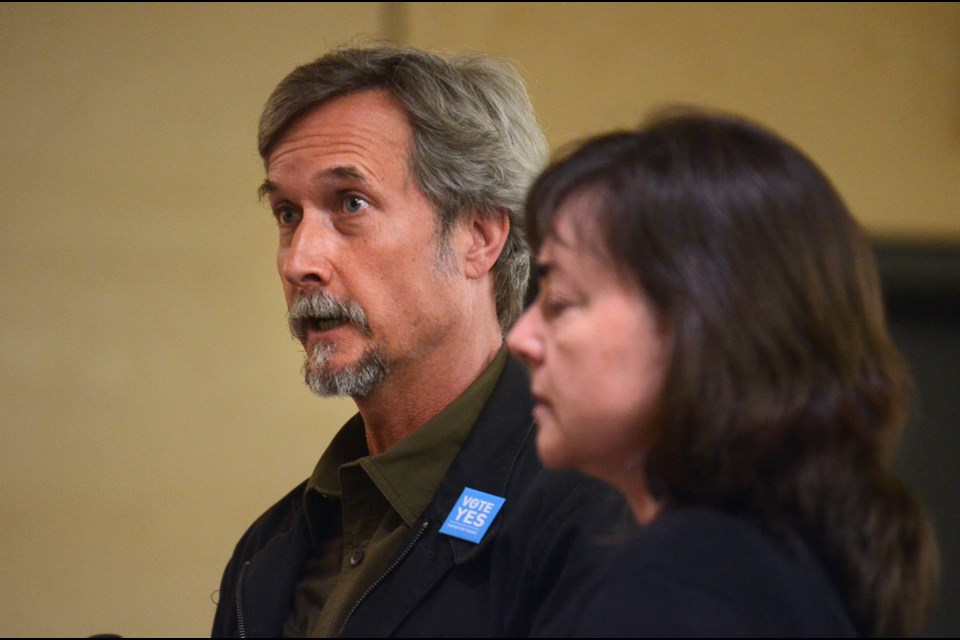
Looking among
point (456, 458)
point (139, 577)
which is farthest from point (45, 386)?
point (456, 458)

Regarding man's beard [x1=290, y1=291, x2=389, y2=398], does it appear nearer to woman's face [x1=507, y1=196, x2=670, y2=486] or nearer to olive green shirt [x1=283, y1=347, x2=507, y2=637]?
olive green shirt [x1=283, y1=347, x2=507, y2=637]

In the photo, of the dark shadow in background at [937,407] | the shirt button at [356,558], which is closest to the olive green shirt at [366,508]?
the shirt button at [356,558]

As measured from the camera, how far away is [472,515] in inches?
64.5

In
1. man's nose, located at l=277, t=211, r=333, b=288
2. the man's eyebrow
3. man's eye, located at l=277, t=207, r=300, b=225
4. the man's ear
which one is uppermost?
the man's eyebrow

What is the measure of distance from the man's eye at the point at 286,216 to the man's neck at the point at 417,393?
1.03 ft

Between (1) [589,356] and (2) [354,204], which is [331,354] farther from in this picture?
(1) [589,356]

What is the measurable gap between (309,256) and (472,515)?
49cm

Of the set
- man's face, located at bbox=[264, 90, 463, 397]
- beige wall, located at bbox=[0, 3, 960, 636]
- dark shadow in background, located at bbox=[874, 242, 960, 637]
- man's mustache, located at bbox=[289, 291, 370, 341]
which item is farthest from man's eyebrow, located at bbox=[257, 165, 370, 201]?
beige wall, located at bbox=[0, 3, 960, 636]

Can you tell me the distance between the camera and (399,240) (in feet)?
6.31

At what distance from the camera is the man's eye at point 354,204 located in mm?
1925

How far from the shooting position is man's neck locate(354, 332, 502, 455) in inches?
75.4

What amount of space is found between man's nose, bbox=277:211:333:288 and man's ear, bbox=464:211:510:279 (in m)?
0.23

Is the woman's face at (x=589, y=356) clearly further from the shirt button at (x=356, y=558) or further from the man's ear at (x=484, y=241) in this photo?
the man's ear at (x=484, y=241)

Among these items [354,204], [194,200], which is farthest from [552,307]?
[194,200]
